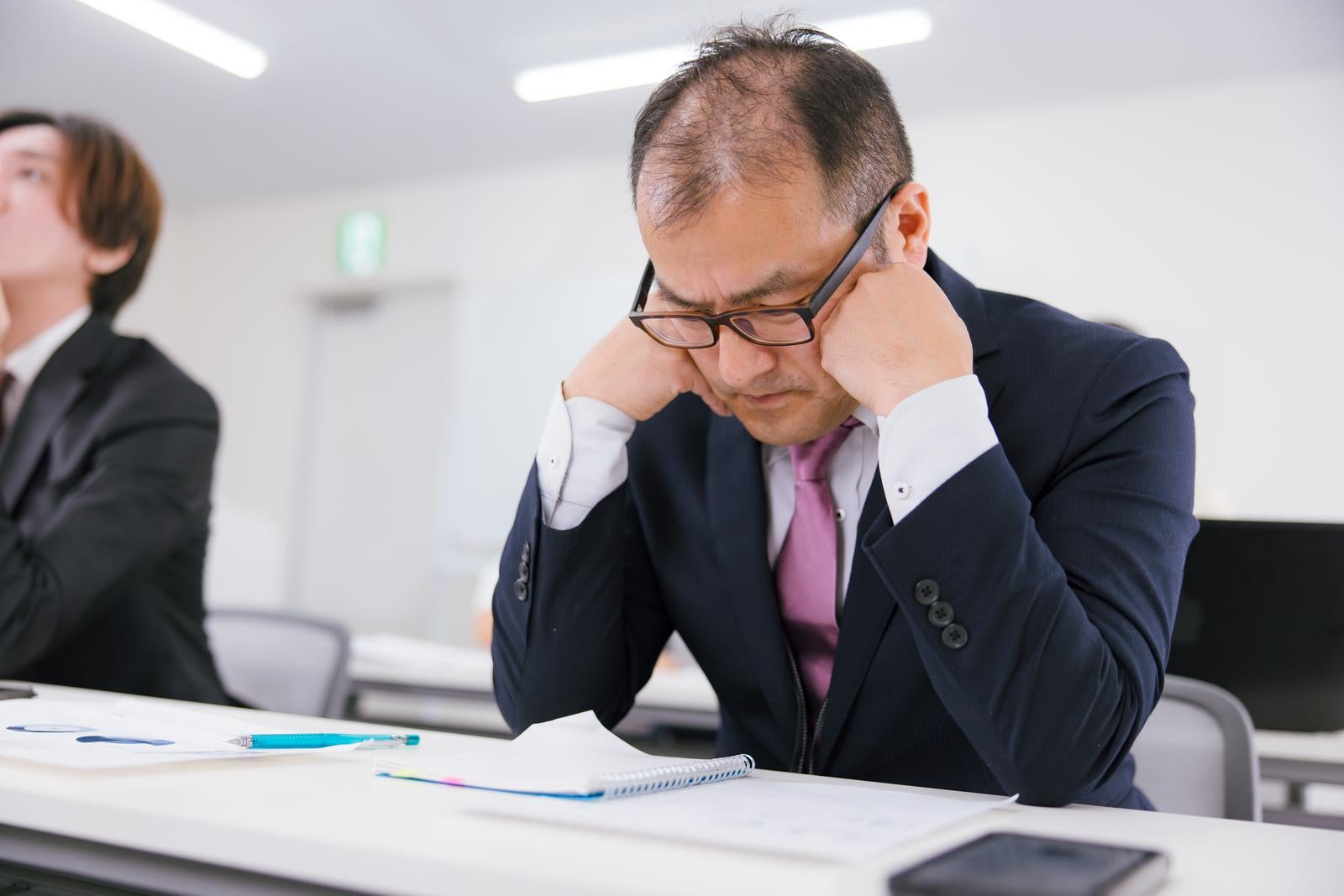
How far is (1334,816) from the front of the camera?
1.83 m

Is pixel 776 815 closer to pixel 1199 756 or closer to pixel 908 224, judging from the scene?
pixel 908 224

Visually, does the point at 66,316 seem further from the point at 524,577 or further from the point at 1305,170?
the point at 1305,170

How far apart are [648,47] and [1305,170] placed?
2.65 metres

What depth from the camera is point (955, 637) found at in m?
0.86

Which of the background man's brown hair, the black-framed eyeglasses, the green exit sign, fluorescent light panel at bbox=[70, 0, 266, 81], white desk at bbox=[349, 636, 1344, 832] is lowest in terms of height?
white desk at bbox=[349, 636, 1344, 832]

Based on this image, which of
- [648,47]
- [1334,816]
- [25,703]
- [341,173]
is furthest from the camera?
[341,173]

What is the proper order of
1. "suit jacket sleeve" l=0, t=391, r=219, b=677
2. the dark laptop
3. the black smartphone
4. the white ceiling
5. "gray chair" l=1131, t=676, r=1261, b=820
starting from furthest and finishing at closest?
the white ceiling, the dark laptop, "suit jacket sleeve" l=0, t=391, r=219, b=677, "gray chair" l=1131, t=676, r=1261, b=820, the black smartphone

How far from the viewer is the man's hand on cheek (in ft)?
3.09

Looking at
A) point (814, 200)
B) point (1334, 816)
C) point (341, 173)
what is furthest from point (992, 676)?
point (341, 173)


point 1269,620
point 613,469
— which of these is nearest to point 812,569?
point 613,469

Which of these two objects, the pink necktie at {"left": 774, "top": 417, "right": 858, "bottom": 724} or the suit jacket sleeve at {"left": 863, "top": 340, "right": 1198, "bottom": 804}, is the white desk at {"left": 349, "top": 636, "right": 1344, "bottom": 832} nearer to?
the pink necktie at {"left": 774, "top": 417, "right": 858, "bottom": 724}

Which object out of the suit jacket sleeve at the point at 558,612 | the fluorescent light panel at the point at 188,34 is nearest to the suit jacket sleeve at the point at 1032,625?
the suit jacket sleeve at the point at 558,612

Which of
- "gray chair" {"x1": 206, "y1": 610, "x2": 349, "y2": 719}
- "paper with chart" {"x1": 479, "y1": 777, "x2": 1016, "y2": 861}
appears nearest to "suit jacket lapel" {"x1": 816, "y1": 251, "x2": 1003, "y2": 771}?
"paper with chart" {"x1": 479, "y1": 777, "x2": 1016, "y2": 861}

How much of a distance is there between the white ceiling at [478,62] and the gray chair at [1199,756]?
8.89ft
